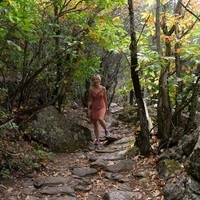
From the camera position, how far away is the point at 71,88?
8.72 m

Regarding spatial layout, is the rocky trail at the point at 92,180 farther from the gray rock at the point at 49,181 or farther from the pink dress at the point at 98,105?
the pink dress at the point at 98,105

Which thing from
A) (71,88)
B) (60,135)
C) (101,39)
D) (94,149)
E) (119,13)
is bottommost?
(94,149)

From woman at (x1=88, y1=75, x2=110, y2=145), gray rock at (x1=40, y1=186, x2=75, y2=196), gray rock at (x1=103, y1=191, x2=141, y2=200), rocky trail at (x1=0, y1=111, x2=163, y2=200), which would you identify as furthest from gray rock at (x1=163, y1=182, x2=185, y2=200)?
woman at (x1=88, y1=75, x2=110, y2=145)

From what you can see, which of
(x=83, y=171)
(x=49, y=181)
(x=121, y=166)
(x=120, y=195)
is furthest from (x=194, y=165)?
(x=49, y=181)

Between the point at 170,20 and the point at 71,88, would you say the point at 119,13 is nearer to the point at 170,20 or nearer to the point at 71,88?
the point at 71,88

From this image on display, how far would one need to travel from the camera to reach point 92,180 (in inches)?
191

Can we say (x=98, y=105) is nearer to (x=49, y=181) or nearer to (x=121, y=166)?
(x=121, y=166)

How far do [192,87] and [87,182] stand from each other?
307cm

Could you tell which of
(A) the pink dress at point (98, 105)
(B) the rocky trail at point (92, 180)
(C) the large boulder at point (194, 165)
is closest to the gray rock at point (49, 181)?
(B) the rocky trail at point (92, 180)

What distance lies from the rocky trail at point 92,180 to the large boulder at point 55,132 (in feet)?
1.35

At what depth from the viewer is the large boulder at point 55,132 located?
624 cm

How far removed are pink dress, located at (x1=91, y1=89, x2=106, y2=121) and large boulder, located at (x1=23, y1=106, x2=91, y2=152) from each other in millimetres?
717

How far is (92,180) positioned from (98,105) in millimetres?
2849

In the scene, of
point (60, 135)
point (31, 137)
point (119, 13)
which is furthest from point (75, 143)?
point (119, 13)
